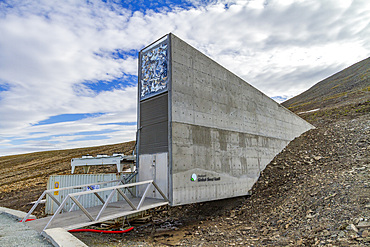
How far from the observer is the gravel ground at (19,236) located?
17.4 ft

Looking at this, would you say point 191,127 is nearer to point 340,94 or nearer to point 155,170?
point 155,170

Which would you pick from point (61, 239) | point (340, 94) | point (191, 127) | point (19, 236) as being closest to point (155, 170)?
point (191, 127)

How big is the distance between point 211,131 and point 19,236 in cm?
803

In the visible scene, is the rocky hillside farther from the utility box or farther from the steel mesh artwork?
the steel mesh artwork

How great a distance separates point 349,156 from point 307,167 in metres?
2.27

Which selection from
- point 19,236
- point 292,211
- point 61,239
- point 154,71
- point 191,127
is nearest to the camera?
point 61,239

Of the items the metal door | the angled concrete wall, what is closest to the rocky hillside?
the angled concrete wall

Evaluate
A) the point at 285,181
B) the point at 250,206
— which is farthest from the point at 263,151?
the point at 250,206

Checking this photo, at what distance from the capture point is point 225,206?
12.7 m

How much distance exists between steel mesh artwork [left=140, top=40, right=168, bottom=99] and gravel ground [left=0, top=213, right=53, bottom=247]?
663cm

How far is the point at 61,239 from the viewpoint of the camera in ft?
17.3

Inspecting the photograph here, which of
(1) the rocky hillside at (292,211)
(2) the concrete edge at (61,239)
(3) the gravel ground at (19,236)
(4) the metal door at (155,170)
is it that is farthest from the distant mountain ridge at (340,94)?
(3) the gravel ground at (19,236)

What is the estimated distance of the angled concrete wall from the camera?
9.61 metres

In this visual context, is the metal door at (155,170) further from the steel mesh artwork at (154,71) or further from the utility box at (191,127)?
the steel mesh artwork at (154,71)
